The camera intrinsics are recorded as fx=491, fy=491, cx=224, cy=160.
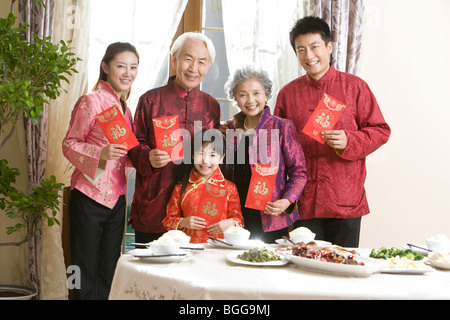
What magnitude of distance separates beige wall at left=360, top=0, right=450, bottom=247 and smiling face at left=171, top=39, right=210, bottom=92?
4.73ft

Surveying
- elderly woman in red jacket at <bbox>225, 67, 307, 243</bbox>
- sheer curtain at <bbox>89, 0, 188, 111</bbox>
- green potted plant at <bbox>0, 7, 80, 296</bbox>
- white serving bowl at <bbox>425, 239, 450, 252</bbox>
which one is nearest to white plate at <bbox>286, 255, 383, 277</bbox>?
white serving bowl at <bbox>425, 239, 450, 252</bbox>

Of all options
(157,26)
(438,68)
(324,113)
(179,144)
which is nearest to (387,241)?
(438,68)

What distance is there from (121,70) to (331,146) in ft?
3.75

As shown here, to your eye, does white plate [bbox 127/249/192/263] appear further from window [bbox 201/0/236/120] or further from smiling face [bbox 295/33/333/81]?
window [bbox 201/0/236/120]

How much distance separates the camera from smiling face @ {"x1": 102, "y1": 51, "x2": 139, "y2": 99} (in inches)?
99.9

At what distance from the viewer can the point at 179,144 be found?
2.30 m

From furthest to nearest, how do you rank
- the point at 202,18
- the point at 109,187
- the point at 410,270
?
the point at 202,18, the point at 109,187, the point at 410,270

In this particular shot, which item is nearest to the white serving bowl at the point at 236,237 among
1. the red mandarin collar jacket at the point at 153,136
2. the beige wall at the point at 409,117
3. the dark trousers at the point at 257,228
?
the dark trousers at the point at 257,228

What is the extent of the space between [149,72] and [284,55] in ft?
3.07

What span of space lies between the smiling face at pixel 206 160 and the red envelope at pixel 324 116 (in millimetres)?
442

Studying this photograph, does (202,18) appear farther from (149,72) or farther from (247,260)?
(247,260)

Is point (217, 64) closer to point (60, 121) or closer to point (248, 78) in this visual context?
point (248, 78)

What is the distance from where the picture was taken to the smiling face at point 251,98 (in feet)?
8.11

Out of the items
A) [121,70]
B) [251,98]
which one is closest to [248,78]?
[251,98]
